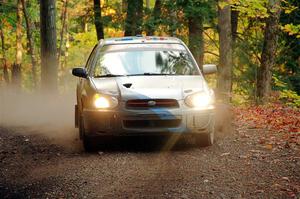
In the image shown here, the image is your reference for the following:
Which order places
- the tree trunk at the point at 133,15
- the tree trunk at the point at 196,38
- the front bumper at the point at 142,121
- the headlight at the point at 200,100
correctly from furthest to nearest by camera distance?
the tree trunk at the point at 133,15
the tree trunk at the point at 196,38
the headlight at the point at 200,100
the front bumper at the point at 142,121

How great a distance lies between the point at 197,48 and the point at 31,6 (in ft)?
48.3

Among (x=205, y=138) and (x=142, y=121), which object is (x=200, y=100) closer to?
(x=205, y=138)

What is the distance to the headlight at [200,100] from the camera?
8406mm

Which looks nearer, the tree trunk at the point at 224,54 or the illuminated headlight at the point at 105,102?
the illuminated headlight at the point at 105,102

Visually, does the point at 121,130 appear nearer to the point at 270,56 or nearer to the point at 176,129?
the point at 176,129

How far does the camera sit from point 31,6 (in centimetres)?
3359

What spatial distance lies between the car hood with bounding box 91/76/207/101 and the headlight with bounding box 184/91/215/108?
0.08 m

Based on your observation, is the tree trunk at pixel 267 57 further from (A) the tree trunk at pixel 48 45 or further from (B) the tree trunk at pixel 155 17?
(B) the tree trunk at pixel 155 17

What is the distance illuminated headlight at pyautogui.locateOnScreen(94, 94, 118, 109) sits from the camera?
27.3 feet

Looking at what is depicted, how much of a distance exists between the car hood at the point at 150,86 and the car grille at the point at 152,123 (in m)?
0.37

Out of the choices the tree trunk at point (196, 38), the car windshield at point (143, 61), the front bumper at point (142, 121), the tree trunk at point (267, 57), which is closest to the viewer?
the front bumper at point (142, 121)

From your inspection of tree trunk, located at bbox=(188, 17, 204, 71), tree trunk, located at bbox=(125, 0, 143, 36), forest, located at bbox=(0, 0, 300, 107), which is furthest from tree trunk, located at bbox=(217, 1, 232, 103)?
tree trunk, located at bbox=(125, 0, 143, 36)

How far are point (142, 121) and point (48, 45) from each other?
10922 millimetres

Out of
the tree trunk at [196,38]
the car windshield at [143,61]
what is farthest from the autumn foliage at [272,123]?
the tree trunk at [196,38]
